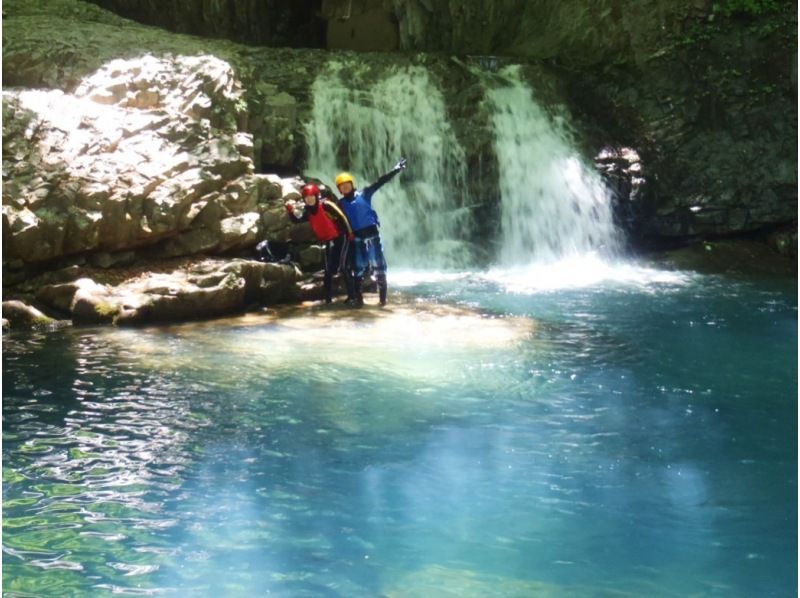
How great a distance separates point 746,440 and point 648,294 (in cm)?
585

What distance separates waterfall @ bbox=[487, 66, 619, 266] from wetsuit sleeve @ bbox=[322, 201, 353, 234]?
4.34m

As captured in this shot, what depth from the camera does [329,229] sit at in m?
10.7

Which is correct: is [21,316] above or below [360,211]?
below

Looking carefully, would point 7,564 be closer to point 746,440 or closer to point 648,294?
point 746,440

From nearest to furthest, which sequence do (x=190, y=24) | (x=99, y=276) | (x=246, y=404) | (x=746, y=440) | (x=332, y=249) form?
(x=746, y=440)
(x=246, y=404)
(x=99, y=276)
(x=332, y=249)
(x=190, y=24)

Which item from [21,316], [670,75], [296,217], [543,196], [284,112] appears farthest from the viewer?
[670,75]

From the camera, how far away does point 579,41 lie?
17.0 meters

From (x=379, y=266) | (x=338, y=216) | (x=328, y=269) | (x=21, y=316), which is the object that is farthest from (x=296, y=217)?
(x=21, y=316)

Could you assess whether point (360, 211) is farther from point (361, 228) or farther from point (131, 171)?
point (131, 171)

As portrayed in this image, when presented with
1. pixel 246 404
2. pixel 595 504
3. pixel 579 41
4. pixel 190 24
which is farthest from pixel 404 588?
pixel 190 24

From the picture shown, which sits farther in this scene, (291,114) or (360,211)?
(291,114)

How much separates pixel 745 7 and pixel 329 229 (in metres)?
10.6

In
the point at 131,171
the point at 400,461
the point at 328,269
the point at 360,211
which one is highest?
the point at 131,171

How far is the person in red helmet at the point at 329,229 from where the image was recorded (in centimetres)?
1062
